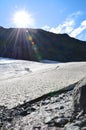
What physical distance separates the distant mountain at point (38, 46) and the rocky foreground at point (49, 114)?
3492 centimetres

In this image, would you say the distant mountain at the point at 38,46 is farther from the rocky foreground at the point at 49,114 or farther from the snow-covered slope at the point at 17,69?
the rocky foreground at the point at 49,114

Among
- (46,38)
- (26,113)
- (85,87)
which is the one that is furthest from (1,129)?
(46,38)

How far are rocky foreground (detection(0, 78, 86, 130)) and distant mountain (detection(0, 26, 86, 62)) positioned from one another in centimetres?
3492

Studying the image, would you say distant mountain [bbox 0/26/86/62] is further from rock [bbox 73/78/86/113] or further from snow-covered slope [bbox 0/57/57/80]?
rock [bbox 73/78/86/113]

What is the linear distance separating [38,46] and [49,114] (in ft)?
135

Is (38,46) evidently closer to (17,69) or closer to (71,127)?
(17,69)

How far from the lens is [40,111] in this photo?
259 inches

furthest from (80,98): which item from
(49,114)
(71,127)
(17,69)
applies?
(17,69)

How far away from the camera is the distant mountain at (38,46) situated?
1763 inches

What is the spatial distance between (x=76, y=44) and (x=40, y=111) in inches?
1824

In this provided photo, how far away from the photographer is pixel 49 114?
6121 mm

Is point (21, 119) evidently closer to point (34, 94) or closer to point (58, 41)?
point (34, 94)

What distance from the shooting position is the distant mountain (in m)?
44.8

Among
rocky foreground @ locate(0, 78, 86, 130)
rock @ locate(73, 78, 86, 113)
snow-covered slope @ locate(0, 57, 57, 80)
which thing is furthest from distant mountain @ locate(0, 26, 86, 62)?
rock @ locate(73, 78, 86, 113)
